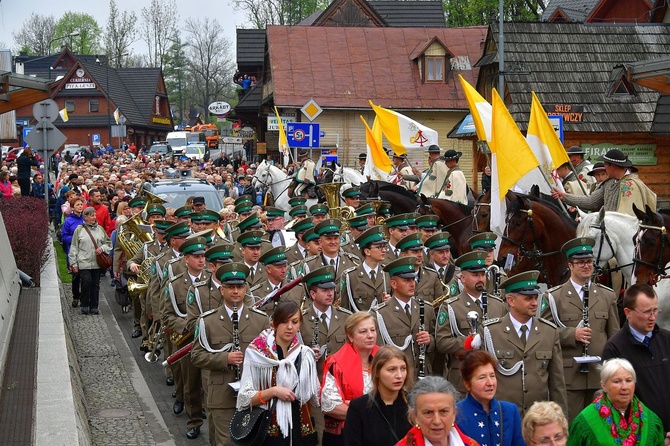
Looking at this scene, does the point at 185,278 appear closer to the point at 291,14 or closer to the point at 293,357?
the point at 293,357

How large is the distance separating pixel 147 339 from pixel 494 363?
8.33 metres

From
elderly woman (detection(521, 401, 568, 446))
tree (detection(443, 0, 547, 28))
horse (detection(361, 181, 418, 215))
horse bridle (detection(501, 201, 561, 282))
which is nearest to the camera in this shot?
elderly woman (detection(521, 401, 568, 446))

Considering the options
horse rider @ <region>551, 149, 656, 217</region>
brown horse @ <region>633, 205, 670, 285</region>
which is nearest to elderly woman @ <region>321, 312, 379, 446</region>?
brown horse @ <region>633, 205, 670, 285</region>

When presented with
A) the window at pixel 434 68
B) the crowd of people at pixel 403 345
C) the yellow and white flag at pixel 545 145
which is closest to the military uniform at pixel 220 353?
the crowd of people at pixel 403 345

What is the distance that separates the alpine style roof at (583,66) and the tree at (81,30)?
302 feet

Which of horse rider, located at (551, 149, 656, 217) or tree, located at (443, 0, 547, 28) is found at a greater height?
tree, located at (443, 0, 547, 28)

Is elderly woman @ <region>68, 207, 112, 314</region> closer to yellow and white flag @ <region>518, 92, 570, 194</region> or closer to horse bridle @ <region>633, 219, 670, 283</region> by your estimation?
yellow and white flag @ <region>518, 92, 570, 194</region>

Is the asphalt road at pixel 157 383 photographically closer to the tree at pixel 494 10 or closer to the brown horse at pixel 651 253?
the brown horse at pixel 651 253

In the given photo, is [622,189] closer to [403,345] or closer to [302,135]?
[403,345]

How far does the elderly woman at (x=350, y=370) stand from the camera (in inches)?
272

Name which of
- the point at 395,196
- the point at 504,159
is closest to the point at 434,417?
the point at 504,159

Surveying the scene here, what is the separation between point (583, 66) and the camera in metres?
31.5

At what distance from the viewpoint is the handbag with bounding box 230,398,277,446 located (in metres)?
7.04

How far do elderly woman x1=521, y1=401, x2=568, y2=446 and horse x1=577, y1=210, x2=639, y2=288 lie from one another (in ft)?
17.0
